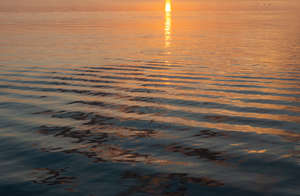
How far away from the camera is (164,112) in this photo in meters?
12.6

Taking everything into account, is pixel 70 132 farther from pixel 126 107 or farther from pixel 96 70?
pixel 96 70

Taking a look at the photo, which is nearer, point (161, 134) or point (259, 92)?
point (161, 134)

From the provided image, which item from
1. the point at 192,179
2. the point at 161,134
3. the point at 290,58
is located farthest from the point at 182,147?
the point at 290,58

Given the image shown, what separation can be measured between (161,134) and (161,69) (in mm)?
11712

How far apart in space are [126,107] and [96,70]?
28.8ft

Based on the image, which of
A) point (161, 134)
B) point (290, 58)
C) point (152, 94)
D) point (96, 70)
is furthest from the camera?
point (290, 58)

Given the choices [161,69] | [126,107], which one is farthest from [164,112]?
Answer: [161,69]

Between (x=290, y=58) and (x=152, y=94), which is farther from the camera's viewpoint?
(x=290, y=58)

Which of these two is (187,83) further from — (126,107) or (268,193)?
(268,193)

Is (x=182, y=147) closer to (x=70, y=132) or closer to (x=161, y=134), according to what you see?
(x=161, y=134)

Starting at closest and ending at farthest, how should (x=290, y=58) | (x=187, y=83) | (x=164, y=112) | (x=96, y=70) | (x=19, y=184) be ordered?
1. (x=19, y=184)
2. (x=164, y=112)
3. (x=187, y=83)
4. (x=96, y=70)
5. (x=290, y=58)

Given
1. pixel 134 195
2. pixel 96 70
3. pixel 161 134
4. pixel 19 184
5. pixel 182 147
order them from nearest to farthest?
pixel 134 195, pixel 19 184, pixel 182 147, pixel 161 134, pixel 96 70

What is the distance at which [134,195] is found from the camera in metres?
6.95

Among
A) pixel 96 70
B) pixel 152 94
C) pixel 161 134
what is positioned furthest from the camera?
pixel 96 70
